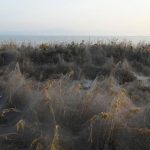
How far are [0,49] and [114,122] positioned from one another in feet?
30.0

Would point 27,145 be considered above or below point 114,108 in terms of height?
below

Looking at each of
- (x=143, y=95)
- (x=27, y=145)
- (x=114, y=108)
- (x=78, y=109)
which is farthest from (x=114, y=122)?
(x=143, y=95)

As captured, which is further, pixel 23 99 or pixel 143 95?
pixel 143 95

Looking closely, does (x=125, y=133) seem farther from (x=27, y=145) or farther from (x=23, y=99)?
(x=23, y=99)

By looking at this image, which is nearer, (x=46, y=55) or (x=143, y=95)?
(x=143, y=95)

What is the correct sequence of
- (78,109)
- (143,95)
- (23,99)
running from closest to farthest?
1. (78,109)
2. (23,99)
3. (143,95)

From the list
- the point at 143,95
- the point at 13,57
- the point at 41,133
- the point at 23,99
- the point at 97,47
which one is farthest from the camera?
the point at 97,47

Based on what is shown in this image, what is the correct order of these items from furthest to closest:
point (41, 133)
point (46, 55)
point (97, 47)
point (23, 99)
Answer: point (97, 47) → point (46, 55) → point (23, 99) → point (41, 133)

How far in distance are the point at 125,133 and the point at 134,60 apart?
8.41 meters

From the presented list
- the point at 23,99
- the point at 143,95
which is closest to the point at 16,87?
the point at 23,99

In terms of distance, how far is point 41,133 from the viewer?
17.1ft

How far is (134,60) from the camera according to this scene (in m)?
13.4

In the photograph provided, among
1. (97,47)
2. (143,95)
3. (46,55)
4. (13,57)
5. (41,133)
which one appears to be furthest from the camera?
(97,47)

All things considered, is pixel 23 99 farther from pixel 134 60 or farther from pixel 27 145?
pixel 134 60
